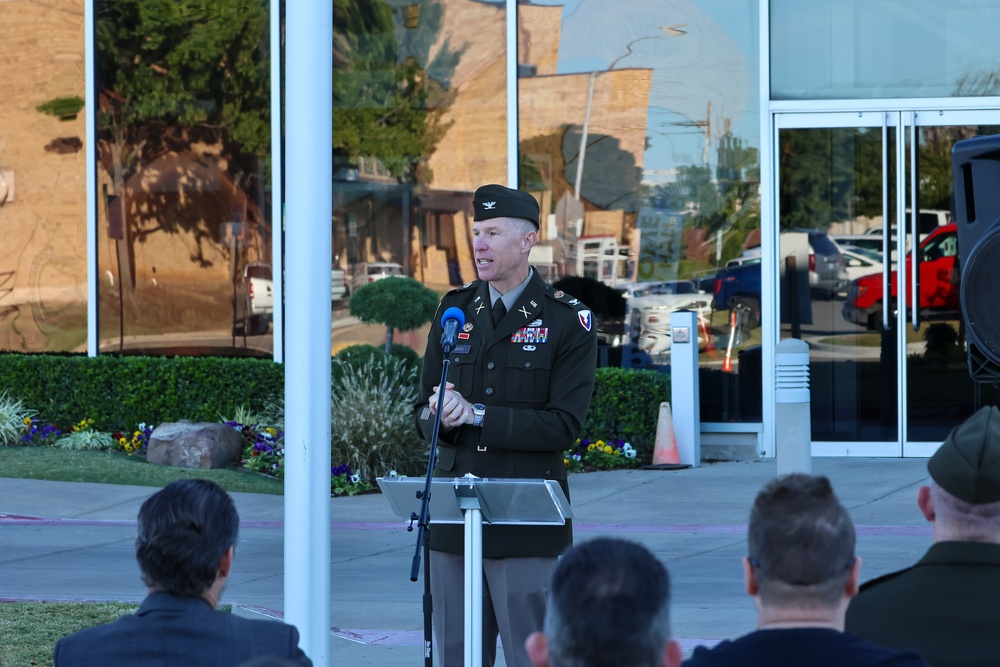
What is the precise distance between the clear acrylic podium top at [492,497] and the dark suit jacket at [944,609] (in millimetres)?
1098

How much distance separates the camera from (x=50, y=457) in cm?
1284

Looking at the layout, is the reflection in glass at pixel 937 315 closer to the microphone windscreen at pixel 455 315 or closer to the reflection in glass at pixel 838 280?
the reflection in glass at pixel 838 280

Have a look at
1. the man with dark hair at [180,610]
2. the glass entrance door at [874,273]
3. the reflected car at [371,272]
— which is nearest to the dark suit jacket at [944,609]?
the man with dark hair at [180,610]

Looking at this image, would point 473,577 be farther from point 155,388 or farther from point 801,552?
point 155,388

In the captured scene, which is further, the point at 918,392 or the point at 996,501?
the point at 918,392

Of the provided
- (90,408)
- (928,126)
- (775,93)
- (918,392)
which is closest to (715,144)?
(775,93)

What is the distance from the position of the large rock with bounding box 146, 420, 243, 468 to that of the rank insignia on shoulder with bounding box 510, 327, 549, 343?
834 centimetres

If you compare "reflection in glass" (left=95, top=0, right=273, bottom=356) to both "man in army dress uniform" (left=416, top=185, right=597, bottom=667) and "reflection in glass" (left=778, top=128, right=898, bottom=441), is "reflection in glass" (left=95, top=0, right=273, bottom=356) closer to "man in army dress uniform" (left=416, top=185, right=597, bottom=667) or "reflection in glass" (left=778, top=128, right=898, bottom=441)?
"reflection in glass" (left=778, top=128, right=898, bottom=441)

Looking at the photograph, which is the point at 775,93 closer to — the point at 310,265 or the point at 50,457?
the point at 50,457

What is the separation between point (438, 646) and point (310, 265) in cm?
139

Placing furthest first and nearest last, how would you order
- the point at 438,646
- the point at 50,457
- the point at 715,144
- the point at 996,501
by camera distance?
the point at 715,144 < the point at 50,457 < the point at 438,646 < the point at 996,501

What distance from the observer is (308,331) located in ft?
14.5

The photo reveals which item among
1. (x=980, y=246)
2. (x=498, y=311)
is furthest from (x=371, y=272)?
(x=980, y=246)

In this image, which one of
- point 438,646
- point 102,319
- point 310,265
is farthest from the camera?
point 102,319
